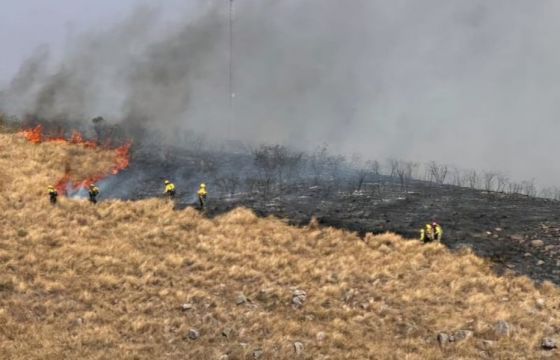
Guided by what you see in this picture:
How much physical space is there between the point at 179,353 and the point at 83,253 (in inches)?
400

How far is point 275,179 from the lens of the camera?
47.8 meters

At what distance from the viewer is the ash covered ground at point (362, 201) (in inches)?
1217

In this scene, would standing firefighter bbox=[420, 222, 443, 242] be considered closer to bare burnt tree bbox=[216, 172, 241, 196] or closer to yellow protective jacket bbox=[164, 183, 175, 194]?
bare burnt tree bbox=[216, 172, 241, 196]

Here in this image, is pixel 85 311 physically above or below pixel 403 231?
below

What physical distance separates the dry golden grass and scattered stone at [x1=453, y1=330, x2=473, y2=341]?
1.34 feet

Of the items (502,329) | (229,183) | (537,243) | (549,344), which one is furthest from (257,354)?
(229,183)

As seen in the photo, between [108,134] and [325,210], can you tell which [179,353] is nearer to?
[325,210]

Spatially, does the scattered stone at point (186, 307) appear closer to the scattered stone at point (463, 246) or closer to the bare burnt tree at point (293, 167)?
the scattered stone at point (463, 246)

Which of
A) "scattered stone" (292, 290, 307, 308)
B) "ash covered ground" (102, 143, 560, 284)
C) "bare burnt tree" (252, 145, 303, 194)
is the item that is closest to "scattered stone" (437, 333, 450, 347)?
"scattered stone" (292, 290, 307, 308)

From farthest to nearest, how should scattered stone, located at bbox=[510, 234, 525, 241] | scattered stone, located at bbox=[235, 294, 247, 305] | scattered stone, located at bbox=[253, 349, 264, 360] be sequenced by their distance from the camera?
scattered stone, located at bbox=[510, 234, 525, 241]
scattered stone, located at bbox=[235, 294, 247, 305]
scattered stone, located at bbox=[253, 349, 264, 360]

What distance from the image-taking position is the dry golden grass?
21.2m

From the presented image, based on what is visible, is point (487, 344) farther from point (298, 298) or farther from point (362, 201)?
point (362, 201)

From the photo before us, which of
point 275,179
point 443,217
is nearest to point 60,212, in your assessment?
point 275,179

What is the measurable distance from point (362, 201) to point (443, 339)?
19.3 metres
